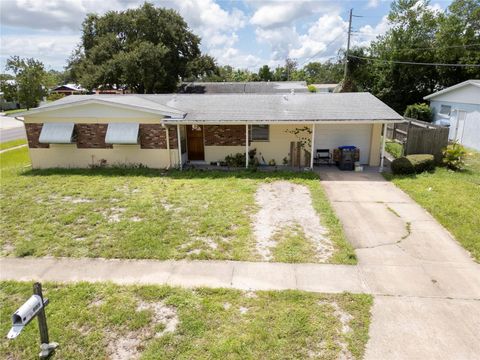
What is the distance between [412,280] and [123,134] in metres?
11.6

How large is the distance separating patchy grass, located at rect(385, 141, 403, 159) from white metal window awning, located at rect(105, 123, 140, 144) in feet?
39.8

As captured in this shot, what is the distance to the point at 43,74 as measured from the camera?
167 feet

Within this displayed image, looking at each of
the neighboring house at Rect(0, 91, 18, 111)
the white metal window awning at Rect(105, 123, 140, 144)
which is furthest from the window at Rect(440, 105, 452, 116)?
the neighboring house at Rect(0, 91, 18, 111)

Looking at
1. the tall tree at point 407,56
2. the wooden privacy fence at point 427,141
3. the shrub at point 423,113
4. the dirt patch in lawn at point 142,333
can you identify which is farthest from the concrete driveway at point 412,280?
the tall tree at point 407,56

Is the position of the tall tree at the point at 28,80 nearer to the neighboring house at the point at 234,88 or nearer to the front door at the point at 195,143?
the neighboring house at the point at 234,88

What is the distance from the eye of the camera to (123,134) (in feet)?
44.3

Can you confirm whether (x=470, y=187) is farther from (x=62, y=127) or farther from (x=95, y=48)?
(x=95, y=48)

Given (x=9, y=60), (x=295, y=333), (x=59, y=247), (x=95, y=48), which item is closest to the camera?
(x=295, y=333)

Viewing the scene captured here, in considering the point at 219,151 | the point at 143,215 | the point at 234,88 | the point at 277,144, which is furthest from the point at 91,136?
the point at 234,88

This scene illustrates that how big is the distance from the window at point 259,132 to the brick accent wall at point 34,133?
9.08 metres

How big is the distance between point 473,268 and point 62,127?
1476cm

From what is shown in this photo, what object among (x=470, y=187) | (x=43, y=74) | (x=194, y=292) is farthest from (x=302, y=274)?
(x=43, y=74)

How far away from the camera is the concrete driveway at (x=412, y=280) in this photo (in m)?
4.53

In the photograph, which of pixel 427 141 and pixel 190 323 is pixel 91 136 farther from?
pixel 427 141
